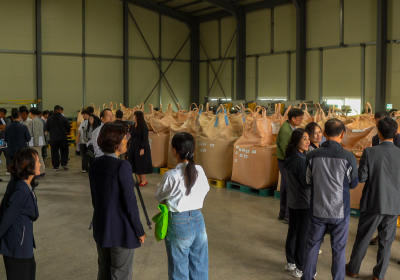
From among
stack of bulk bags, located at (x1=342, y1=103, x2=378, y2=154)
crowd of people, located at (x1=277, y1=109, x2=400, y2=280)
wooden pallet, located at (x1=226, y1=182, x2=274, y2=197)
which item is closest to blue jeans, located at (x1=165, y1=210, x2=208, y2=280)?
crowd of people, located at (x1=277, y1=109, x2=400, y2=280)

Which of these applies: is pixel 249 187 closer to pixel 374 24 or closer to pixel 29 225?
pixel 29 225

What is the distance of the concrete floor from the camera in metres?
Answer: 3.79

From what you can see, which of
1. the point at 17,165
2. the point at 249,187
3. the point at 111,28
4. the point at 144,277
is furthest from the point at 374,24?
the point at 17,165

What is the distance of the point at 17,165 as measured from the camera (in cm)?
262

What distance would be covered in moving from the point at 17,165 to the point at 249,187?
4.66 meters

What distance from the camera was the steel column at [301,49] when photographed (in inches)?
569

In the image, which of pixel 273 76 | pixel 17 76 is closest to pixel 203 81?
pixel 273 76

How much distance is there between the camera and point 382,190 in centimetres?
333

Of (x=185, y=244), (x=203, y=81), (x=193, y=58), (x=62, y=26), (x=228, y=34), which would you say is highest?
(x=228, y=34)

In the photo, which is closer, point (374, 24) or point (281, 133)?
point (281, 133)

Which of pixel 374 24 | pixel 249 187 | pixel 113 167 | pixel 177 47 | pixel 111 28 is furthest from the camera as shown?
pixel 177 47

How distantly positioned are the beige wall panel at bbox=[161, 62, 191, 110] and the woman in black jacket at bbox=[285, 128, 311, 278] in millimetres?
15985

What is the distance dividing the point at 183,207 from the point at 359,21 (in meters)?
12.4

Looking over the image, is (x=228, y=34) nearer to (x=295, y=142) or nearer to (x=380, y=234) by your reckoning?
(x=295, y=142)
